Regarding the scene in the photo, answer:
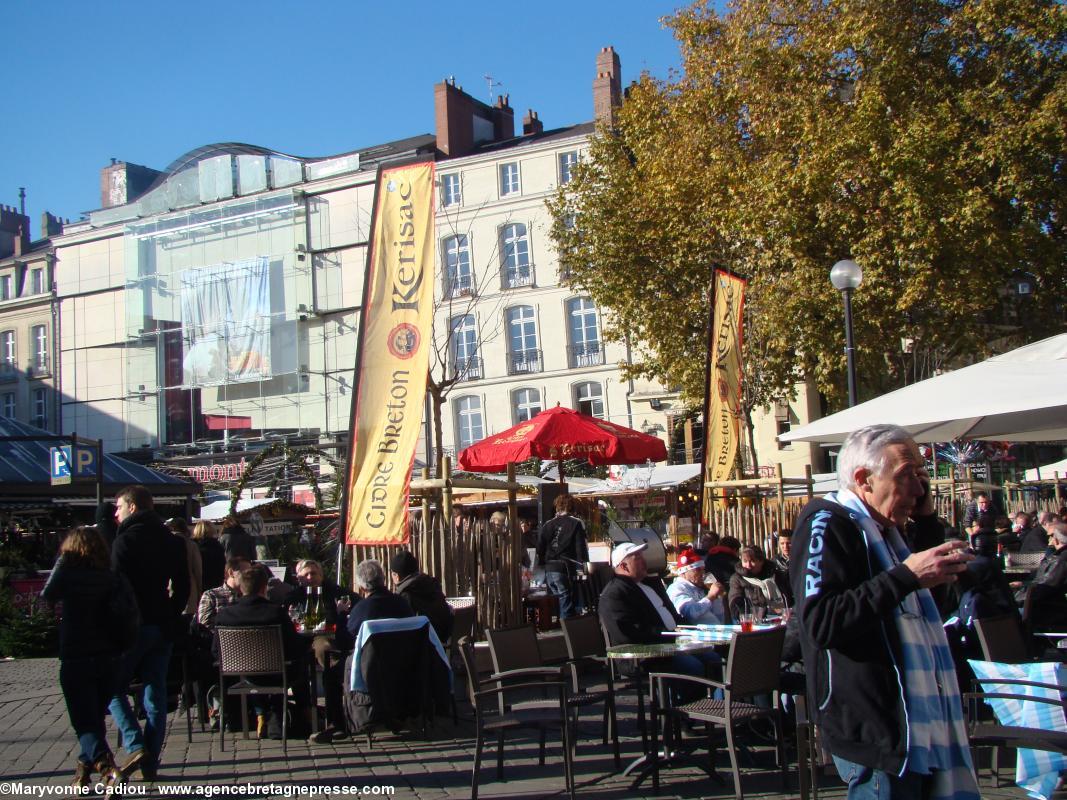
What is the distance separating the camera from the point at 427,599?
8352 mm

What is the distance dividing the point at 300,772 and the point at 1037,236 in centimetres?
1905

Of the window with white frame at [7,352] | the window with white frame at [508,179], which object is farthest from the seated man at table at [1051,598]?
the window with white frame at [7,352]

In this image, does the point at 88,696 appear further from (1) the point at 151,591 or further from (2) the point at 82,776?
(1) the point at 151,591

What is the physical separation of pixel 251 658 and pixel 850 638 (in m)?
5.49

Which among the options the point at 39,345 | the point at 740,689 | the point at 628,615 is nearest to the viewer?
the point at 740,689

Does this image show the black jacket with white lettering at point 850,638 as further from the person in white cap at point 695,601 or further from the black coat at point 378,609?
the person in white cap at point 695,601

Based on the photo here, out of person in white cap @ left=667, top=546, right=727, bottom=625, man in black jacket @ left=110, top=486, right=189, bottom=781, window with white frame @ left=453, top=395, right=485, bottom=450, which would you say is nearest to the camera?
man in black jacket @ left=110, top=486, right=189, bottom=781

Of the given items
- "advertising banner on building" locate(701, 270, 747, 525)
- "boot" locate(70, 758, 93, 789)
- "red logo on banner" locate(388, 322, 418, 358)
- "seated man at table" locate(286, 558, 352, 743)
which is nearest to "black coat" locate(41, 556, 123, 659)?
"boot" locate(70, 758, 93, 789)

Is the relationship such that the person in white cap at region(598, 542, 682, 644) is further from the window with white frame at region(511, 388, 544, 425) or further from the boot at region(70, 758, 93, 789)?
the window with white frame at region(511, 388, 544, 425)

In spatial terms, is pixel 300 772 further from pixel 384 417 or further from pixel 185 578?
pixel 384 417

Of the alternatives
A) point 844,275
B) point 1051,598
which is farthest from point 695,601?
point 844,275

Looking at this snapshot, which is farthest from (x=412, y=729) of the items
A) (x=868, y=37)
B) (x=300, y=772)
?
(x=868, y=37)

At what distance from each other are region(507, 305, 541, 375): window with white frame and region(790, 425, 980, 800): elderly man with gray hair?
3744 cm

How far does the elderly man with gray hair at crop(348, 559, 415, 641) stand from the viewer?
24.3 ft
